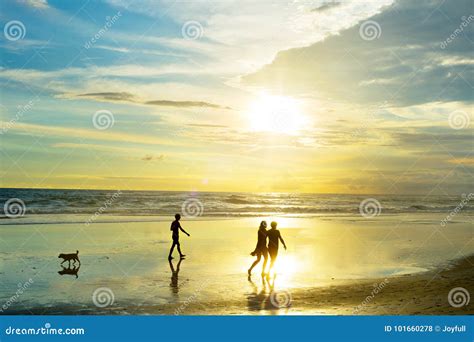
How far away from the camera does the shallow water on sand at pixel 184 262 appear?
11703 millimetres

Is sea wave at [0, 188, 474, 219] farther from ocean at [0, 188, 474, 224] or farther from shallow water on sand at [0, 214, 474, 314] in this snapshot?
shallow water on sand at [0, 214, 474, 314]

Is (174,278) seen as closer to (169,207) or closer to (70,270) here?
(70,270)

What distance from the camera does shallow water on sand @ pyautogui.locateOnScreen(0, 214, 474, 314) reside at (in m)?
11.7

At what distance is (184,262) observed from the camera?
1672cm

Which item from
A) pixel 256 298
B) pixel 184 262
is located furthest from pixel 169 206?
pixel 256 298

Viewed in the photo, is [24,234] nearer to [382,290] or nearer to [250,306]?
[250,306]

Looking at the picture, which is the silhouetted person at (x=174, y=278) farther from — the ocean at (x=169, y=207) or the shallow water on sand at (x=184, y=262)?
the ocean at (x=169, y=207)

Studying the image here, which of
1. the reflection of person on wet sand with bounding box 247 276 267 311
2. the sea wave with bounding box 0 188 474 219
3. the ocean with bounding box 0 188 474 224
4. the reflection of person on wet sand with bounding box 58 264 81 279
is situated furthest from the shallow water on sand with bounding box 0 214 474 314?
the sea wave with bounding box 0 188 474 219

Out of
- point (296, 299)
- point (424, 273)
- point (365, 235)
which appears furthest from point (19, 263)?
point (365, 235)

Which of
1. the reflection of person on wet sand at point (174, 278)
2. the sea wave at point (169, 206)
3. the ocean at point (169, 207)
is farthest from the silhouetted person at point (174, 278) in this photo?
the sea wave at point (169, 206)

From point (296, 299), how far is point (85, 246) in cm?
1204

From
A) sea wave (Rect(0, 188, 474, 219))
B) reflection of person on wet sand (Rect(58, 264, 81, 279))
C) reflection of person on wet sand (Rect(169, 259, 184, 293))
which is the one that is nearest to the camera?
reflection of person on wet sand (Rect(169, 259, 184, 293))

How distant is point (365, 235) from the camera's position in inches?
1024

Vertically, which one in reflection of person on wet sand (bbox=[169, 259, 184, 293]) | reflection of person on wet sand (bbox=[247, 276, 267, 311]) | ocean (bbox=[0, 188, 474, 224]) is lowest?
reflection of person on wet sand (bbox=[247, 276, 267, 311])
